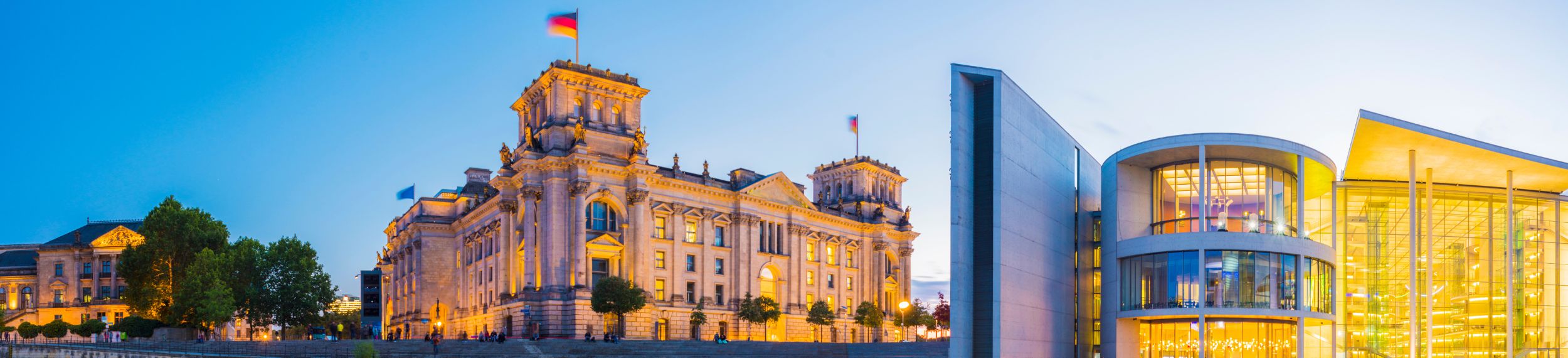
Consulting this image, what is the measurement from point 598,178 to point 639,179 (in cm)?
266

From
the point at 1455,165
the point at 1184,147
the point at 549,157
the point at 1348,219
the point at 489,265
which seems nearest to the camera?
the point at 1184,147

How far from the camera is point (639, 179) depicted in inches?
2827

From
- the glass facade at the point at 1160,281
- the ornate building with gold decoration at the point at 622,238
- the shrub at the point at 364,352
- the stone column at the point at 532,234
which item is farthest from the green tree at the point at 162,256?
the glass facade at the point at 1160,281

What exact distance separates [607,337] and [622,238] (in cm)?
1052

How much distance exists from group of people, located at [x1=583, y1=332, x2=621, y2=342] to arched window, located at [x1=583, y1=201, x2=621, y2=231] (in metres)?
7.05

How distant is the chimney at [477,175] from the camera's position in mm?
99500

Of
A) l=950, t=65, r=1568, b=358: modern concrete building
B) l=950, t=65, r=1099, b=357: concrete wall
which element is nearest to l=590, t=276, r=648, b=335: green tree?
l=950, t=65, r=1568, b=358: modern concrete building

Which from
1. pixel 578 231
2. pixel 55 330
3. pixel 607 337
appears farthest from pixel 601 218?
pixel 55 330

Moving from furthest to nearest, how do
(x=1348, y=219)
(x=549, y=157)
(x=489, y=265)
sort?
(x=489, y=265) < (x=549, y=157) < (x=1348, y=219)

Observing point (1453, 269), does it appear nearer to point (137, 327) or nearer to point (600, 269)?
point (600, 269)

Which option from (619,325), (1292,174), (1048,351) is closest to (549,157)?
(619,325)

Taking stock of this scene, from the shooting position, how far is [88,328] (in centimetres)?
6762

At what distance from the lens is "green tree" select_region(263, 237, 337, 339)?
78625 millimetres

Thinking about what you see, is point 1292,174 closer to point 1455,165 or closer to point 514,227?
point 1455,165
